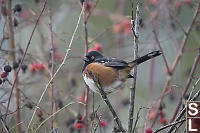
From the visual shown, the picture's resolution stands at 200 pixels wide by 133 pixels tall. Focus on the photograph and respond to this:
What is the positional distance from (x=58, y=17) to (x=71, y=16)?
1.77 m

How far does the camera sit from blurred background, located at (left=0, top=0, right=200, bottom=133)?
9.10ft

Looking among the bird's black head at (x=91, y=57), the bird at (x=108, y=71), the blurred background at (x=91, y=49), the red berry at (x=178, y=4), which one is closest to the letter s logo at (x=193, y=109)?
the blurred background at (x=91, y=49)

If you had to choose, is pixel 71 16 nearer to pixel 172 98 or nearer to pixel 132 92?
pixel 172 98

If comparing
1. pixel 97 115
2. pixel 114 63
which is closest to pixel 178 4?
pixel 114 63

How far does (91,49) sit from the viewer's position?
3250 mm

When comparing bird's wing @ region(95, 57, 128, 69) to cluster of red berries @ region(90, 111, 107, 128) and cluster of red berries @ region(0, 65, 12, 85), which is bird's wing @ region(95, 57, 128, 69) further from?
cluster of red berries @ region(0, 65, 12, 85)

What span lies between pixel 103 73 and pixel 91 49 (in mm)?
568

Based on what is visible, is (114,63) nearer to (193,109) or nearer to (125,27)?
(193,109)

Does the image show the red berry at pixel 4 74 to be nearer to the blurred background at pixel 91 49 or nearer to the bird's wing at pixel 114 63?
the blurred background at pixel 91 49

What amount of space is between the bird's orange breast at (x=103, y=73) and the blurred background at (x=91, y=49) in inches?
4.4

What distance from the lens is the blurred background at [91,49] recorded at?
2.77 m

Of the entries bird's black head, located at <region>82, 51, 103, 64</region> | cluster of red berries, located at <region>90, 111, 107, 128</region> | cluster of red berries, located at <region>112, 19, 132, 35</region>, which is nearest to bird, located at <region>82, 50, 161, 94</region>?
bird's black head, located at <region>82, 51, 103, 64</region>

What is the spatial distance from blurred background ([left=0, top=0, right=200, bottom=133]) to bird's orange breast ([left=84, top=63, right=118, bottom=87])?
0.11m

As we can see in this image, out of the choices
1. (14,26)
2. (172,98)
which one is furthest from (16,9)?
(172,98)
